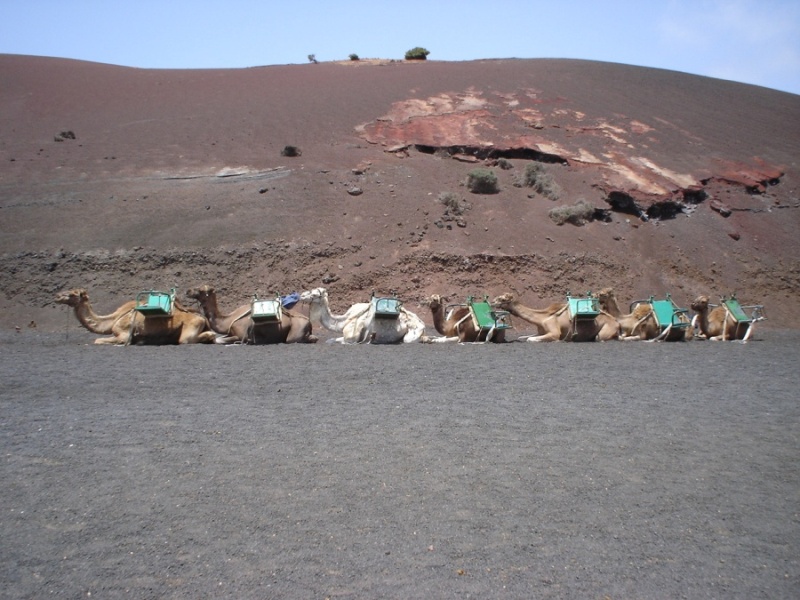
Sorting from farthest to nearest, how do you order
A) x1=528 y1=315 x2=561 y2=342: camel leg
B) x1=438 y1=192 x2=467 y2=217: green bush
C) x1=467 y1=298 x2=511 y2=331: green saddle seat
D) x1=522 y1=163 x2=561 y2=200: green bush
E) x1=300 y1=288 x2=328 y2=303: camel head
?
x1=522 y1=163 x2=561 y2=200: green bush → x1=438 y1=192 x2=467 y2=217: green bush → x1=528 y1=315 x2=561 y2=342: camel leg → x1=300 y1=288 x2=328 y2=303: camel head → x1=467 y1=298 x2=511 y2=331: green saddle seat

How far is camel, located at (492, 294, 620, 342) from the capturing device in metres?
18.3

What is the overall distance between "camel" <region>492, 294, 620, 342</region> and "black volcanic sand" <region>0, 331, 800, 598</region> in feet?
19.8

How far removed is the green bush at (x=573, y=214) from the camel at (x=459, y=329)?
51.5ft

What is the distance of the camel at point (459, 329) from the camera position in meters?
18.0

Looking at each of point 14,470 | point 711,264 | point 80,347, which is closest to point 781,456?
point 14,470

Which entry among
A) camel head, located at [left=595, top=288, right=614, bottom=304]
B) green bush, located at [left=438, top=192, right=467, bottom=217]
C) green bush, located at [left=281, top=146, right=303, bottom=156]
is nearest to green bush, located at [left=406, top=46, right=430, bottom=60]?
green bush, located at [left=281, top=146, right=303, bottom=156]

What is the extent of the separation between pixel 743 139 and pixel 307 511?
4768cm

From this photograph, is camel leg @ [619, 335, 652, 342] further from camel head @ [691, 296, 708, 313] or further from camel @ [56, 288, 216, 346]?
camel @ [56, 288, 216, 346]

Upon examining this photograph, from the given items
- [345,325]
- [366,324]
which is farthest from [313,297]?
[366,324]

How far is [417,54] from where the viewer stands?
73.1m

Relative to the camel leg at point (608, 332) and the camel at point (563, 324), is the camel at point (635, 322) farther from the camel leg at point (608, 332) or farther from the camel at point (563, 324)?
the camel at point (563, 324)

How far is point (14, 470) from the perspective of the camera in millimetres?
7219

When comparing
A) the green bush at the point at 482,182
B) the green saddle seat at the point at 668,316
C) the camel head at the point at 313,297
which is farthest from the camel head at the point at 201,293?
the green bush at the point at 482,182

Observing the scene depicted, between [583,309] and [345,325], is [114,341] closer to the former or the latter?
[345,325]
